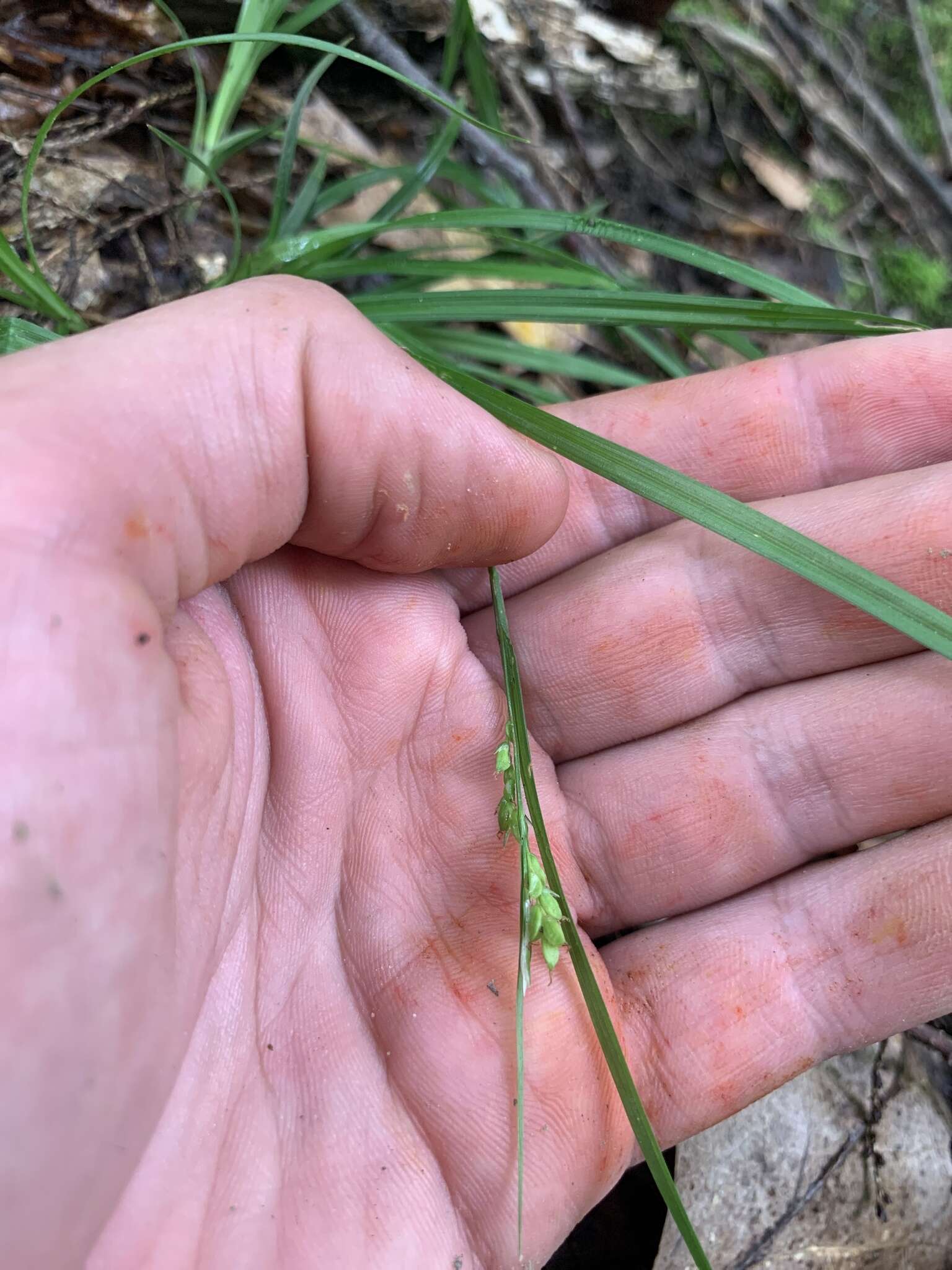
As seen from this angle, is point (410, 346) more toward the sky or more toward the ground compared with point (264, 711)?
more toward the sky

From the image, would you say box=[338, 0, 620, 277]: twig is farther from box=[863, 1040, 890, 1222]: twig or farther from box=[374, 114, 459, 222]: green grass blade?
box=[863, 1040, 890, 1222]: twig

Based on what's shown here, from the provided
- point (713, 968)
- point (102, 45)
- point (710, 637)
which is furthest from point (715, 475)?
point (102, 45)

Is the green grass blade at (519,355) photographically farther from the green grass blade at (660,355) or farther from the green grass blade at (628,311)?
the green grass blade at (628,311)

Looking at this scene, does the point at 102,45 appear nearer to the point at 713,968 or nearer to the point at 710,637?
the point at 710,637

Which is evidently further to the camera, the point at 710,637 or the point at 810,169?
the point at 810,169

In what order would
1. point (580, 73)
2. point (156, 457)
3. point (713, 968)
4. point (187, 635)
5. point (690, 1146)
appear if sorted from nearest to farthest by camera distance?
point (156, 457) → point (187, 635) → point (713, 968) → point (690, 1146) → point (580, 73)

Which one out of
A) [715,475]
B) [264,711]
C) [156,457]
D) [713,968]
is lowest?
[713,968]

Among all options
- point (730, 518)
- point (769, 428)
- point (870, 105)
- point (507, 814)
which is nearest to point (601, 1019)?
point (507, 814)

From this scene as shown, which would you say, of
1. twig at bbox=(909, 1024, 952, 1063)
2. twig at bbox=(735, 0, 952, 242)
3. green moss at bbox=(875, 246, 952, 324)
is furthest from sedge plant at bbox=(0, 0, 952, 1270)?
twig at bbox=(735, 0, 952, 242)
